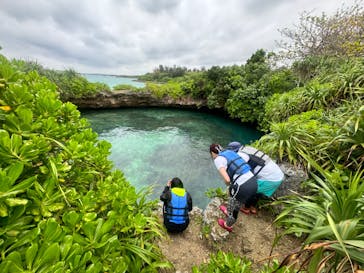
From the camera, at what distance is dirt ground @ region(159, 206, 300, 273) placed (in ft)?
7.47

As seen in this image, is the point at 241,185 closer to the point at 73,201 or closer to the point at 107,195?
the point at 107,195

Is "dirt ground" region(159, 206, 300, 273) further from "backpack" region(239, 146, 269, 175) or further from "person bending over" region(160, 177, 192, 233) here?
"backpack" region(239, 146, 269, 175)

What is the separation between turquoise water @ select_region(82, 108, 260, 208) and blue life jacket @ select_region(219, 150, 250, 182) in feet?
3.52

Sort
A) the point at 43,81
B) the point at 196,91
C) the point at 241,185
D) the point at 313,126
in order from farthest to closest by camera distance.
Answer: the point at 196,91 < the point at 313,126 < the point at 241,185 < the point at 43,81

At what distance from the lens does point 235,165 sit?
8.07 feet

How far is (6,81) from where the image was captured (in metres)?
1.13

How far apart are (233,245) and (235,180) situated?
94 centimetres

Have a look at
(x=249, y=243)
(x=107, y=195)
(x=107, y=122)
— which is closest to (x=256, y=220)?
(x=249, y=243)

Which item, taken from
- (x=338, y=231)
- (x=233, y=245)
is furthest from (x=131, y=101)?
(x=338, y=231)

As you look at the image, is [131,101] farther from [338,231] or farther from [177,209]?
[338,231]

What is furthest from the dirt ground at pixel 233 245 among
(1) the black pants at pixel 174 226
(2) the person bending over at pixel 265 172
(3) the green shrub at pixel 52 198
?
(3) the green shrub at pixel 52 198

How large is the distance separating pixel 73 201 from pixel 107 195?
24cm

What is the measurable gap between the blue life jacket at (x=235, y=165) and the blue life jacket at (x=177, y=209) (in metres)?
0.75

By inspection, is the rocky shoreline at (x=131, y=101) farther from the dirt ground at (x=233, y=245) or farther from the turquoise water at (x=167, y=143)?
the dirt ground at (x=233, y=245)
